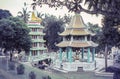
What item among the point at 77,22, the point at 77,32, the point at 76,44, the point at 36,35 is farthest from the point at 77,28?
the point at 36,35

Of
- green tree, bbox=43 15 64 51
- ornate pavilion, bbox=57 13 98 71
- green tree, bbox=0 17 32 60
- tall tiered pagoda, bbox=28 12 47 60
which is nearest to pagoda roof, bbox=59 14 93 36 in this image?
ornate pavilion, bbox=57 13 98 71

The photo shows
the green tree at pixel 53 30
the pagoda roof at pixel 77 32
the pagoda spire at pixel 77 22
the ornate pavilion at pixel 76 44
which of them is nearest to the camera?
the ornate pavilion at pixel 76 44

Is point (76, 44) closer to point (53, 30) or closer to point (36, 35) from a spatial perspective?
point (36, 35)

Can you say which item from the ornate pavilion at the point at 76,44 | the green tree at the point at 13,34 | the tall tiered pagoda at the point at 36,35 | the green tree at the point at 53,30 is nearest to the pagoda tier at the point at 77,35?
the ornate pavilion at the point at 76,44

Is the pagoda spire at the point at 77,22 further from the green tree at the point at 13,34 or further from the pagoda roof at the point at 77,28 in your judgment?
the green tree at the point at 13,34

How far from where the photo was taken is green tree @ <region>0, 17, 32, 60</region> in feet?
108

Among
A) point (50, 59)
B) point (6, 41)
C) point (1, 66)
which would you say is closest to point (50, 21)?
point (50, 59)

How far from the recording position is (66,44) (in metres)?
32.1

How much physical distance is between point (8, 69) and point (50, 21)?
98.9 feet

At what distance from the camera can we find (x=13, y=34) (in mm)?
33000

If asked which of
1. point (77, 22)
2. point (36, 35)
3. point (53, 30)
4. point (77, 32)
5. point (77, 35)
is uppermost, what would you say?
point (77, 22)

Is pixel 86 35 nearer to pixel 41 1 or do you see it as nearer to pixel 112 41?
pixel 112 41

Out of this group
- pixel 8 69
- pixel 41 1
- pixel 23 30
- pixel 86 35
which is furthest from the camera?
pixel 23 30

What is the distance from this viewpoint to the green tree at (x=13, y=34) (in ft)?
108
